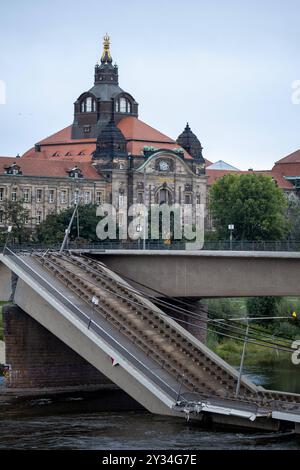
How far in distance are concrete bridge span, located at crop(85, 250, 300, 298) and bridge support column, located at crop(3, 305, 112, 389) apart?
5.62 m

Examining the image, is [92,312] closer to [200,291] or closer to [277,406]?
[200,291]

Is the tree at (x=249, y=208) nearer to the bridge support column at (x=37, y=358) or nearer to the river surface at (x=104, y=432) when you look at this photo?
the bridge support column at (x=37, y=358)

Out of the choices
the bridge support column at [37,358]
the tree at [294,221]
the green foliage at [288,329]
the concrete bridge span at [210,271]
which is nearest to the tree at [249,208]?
the tree at [294,221]

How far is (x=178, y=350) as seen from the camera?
7519 cm

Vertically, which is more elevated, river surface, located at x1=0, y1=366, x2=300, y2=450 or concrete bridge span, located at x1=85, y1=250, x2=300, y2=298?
concrete bridge span, located at x1=85, y1=250, x2=300, y2=298

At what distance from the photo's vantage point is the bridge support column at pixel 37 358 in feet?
275

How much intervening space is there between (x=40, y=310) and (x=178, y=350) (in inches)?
347

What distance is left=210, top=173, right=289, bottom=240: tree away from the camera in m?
172

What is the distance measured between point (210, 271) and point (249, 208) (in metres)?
94.4

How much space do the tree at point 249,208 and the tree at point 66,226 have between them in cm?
1912

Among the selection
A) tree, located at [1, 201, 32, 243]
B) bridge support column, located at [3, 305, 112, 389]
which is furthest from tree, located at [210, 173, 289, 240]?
bridge support column, located at [3, 305, 112, 389]

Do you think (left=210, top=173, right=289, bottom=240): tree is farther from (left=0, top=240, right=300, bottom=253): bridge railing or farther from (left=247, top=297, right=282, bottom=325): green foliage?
(left=0, top=240, right=300, bottom=253): bridge railing

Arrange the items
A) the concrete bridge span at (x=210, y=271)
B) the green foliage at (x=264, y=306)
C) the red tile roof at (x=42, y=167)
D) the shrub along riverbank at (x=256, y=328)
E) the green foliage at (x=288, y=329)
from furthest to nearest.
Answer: the red tile roof at (x=42, y=167), the green foliage at (x=264, y=306), the green foliage at (x=288, y=329), the shrub along riverbank at (x=256, y=328), the concrete bridge span at (x=210, y=271)
